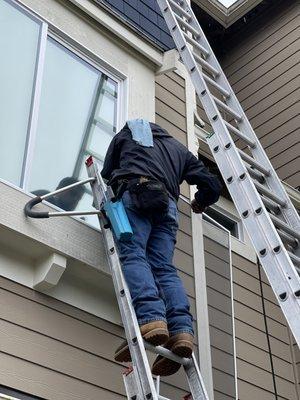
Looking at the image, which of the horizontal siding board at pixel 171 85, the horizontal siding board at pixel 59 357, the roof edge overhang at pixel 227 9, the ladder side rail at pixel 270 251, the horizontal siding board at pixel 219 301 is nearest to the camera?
the ladder side rail at pixel 270 251

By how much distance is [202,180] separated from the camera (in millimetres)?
4180

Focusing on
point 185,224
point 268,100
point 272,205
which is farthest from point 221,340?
point 268,100

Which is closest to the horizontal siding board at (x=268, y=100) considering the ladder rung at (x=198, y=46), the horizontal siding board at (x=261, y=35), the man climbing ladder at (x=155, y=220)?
the horizontal siding board at (x=261, y=35)

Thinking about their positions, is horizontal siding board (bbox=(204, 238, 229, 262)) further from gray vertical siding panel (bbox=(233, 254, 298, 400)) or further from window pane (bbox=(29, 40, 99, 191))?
window pane (bbox=(29, 40, 99, 191))

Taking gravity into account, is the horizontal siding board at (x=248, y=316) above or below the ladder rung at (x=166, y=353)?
above

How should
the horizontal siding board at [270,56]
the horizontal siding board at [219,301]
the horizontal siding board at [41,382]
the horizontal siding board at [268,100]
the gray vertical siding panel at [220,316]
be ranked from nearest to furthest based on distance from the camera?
the horizontal siding board at [41,382]
the gray vertical siding panel at [220,316]
the horizontal siding board at [219,301]
the horizontal siding board at [268,100]
the horizontal siding board at [270,56]

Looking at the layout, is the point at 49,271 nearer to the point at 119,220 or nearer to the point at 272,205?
the point at 119,220

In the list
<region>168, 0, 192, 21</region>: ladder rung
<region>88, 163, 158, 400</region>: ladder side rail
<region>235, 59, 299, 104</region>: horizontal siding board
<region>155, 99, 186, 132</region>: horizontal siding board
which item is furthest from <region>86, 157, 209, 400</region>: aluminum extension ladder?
<region>235, 59, 299, 104</region>: horizontal siding board

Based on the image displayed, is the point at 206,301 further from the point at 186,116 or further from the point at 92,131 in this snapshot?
the point at 186,116

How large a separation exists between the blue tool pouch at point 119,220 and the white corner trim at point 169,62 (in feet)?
7.44

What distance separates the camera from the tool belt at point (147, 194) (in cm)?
358

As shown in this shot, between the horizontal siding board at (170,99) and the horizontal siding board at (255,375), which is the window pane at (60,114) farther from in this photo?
the horizontal siding board at (255,375)

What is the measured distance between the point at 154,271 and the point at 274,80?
605 centimetres

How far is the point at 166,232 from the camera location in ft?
12.7
